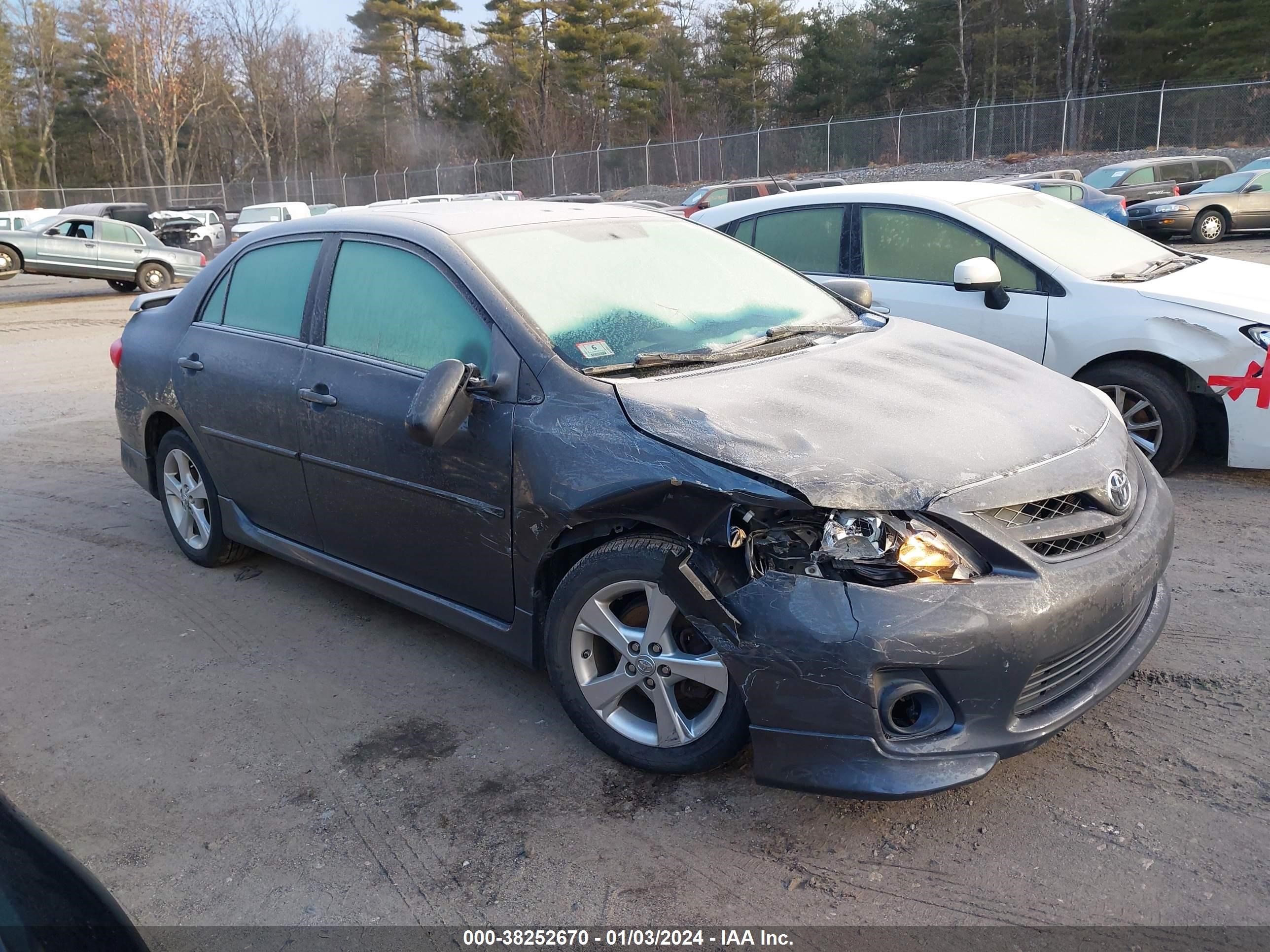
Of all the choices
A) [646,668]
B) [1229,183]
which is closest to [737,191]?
[1229,183]

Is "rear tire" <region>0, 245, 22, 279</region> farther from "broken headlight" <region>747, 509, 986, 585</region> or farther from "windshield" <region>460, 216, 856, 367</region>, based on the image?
"broken headlight" <region>747, 509, 986, 585</region>

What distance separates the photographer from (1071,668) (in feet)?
9.18

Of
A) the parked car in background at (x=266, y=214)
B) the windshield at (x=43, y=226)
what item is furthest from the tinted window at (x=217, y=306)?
the parked car in background at (x=266, y=214)

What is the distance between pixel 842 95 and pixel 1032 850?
165 feet

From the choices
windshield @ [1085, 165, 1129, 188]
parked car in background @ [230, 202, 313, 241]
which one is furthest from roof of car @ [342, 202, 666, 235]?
parked car in background @ [230, 202, 313, 241]

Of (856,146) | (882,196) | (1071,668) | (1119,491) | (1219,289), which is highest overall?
(856,146)

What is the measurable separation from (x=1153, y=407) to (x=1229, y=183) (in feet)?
60.4

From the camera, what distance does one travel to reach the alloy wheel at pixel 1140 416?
17.8ft

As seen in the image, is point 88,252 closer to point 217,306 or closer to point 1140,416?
point 217,306

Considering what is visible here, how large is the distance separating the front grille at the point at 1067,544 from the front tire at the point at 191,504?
3.70 metres

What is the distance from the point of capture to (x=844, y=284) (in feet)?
15.4

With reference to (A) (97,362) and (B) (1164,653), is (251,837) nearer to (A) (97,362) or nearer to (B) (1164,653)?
(B) (1164,653)

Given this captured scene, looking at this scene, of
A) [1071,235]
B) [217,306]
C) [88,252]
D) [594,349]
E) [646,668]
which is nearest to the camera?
[646,668]

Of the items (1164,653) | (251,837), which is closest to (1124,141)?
(1164,653)
